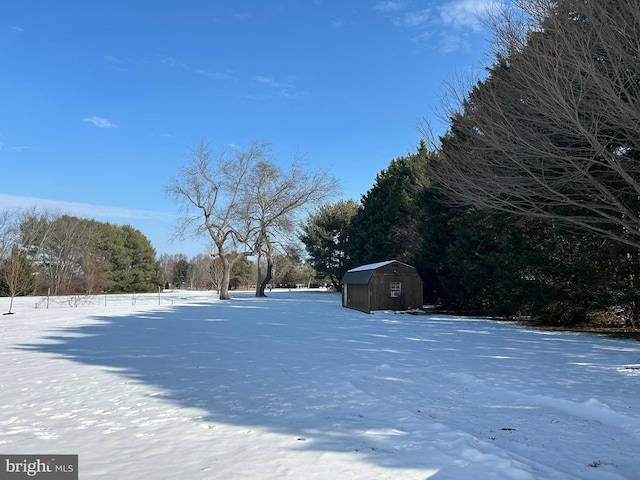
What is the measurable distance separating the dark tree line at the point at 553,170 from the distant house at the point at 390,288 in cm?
185

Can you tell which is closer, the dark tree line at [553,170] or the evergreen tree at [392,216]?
the dark tree line at [553,170]

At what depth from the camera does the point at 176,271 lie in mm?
87125

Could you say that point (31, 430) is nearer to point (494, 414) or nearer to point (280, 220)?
point (494, 414)

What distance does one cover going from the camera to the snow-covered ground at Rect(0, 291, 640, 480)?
12.3ft

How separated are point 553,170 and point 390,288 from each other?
41.4ft

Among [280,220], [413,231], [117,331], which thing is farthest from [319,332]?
[280,220]

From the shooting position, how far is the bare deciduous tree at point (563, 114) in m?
8.70

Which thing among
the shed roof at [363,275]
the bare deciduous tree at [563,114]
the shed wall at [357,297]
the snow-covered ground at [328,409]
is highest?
the bare deciduous tree at [563,114]

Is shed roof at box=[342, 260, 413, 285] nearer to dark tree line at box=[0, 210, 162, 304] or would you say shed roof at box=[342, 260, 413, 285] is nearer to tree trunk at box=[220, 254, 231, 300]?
tree trunk at box=[220, 254, 231, 300]

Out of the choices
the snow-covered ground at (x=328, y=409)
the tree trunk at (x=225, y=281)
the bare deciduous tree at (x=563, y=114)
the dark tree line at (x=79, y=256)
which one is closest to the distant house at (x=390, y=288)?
the bare deciduous tree at (x=563, y=114)

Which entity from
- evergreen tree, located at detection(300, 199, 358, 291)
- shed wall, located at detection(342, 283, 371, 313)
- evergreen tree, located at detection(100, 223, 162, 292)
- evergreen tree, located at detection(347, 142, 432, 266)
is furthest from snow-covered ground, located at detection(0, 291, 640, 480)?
evergreen tree, located at detection(100, 223, 162, 292)

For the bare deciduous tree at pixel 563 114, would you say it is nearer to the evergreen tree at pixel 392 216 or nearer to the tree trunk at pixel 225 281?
the evergreen tree at pixel 392 216

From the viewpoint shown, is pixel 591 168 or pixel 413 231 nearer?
pixel 591 168

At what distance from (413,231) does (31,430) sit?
92.2 ft
